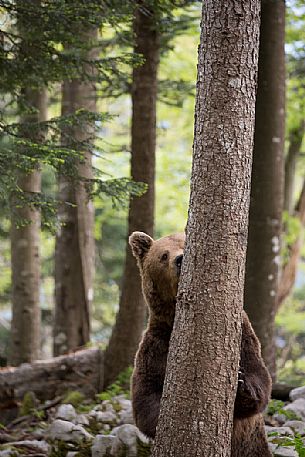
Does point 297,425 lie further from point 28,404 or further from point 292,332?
point 292,332

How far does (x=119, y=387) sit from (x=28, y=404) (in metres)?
1.11

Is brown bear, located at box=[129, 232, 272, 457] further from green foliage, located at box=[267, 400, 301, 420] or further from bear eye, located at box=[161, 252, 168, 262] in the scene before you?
green foliage, located at box=[267, 400, 301, 420]

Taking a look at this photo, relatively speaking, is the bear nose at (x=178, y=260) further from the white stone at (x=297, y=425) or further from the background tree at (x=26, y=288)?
the background tree at (x=26, y=288)

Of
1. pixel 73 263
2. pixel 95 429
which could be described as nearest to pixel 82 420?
pixel 95 429

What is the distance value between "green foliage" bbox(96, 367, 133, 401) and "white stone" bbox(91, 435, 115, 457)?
2136mm

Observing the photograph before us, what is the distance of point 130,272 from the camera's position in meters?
8.27

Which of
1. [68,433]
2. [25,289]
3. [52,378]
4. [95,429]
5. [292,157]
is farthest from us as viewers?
[292,157]


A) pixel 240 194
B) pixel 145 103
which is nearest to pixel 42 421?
pixel 145 103

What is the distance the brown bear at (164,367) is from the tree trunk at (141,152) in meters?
2.70

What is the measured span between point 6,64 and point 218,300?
3.61 metres

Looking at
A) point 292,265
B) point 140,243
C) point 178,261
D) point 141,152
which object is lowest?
point 292,265

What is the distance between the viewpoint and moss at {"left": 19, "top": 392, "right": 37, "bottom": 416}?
7786 mm

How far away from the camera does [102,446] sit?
5.72 m

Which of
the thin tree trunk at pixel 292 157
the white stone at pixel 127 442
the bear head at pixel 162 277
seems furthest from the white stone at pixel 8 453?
the thin tree trunk at pixel 292 157
